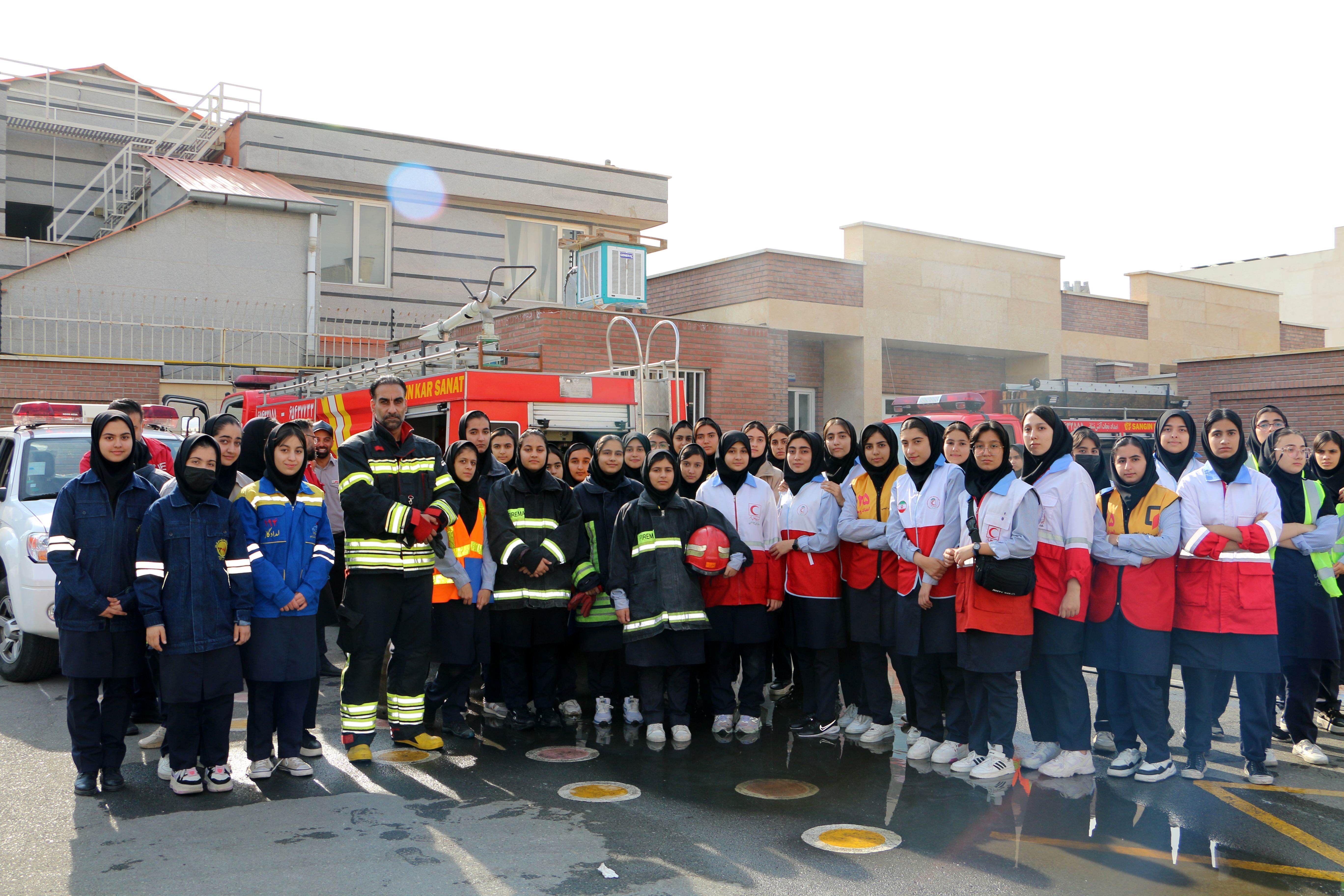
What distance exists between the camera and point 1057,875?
4344mm

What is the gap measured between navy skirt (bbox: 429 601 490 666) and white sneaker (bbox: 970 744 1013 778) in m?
3.07

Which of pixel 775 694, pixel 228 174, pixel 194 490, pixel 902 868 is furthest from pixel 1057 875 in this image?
pixel 228 174

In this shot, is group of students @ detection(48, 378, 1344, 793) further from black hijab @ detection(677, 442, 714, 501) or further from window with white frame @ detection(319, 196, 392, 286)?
window with white frame @ detection(319, 196, 392, 286)

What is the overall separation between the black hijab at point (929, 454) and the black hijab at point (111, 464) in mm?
4298

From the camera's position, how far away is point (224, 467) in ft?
19.4

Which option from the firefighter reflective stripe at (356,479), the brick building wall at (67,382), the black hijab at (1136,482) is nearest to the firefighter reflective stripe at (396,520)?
Result: the firefighter reflective stripe at (356,479)

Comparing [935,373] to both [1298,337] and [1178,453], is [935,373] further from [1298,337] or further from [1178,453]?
[1178,453]

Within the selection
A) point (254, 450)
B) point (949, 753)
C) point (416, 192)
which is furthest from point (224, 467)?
point (416, 192)

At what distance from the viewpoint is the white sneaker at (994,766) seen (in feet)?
18.6

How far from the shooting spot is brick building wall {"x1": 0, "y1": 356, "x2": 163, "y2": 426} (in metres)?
15.6

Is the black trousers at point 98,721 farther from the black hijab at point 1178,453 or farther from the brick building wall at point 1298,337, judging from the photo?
the brick building wall at point 1298,337

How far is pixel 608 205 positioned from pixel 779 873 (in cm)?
2075

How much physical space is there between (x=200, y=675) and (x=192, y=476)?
102cm

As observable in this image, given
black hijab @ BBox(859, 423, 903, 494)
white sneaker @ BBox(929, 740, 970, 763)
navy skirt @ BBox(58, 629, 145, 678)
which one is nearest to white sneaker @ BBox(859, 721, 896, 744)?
white sneaker @ BBox(929, 740, 970, 763)
